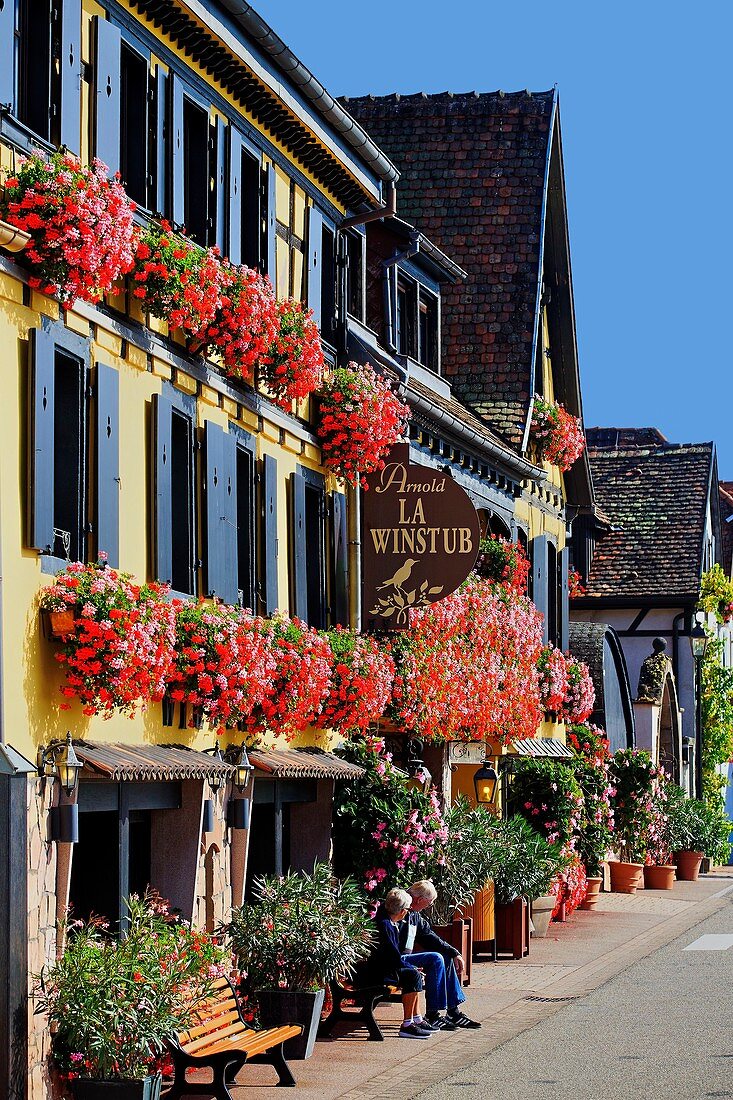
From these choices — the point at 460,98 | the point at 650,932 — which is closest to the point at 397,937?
the point at 650,932

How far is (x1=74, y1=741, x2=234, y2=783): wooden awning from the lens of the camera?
1255 centimetres

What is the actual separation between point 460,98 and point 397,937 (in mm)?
17722

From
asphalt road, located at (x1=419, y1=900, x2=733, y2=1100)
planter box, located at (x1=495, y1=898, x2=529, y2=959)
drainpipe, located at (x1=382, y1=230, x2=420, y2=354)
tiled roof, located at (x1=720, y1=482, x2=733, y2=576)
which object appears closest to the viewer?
asphalt road, located at (x1=419, y1=900, x2=733, y2=1100)

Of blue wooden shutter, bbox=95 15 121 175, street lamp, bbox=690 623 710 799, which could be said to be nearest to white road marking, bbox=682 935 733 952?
blue wooden shutter, bbox=95 15 121 175

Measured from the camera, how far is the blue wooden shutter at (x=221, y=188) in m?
16.3

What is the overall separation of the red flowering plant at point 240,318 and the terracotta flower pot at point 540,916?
417 inches

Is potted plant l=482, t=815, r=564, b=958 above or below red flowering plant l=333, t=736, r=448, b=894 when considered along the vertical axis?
below

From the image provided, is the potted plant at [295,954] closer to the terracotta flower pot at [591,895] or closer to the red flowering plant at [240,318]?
the red flowering plant at [240,318]

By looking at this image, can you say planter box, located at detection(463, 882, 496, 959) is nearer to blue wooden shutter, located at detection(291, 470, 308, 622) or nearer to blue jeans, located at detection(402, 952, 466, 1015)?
blue wooden shutter, located at detection(291, 470, 308, 622)

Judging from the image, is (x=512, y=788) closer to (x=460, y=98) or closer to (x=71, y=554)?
(x=460, y=98)

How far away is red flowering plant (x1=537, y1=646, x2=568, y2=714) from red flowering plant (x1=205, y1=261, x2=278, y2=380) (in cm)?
1189

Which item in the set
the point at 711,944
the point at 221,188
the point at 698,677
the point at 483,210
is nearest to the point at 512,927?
the point at 711,944

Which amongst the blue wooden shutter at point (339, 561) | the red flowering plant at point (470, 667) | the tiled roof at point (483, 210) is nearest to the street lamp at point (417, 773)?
the red flowering plant at point (470, 667)

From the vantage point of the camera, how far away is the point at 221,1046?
1253 cm
